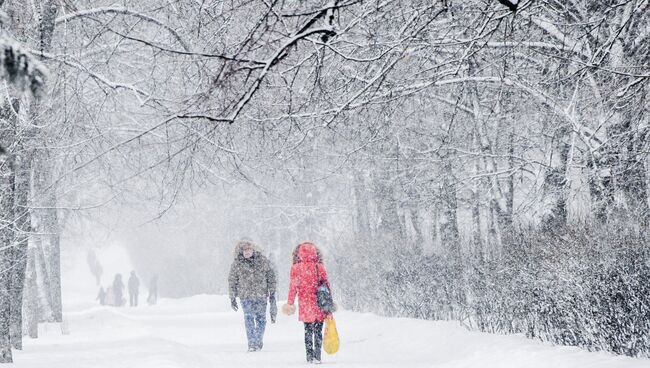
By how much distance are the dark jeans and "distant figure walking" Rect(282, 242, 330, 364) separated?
215 centimetres

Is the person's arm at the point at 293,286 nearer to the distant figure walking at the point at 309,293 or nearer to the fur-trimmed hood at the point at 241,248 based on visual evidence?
the distant figure walking at the point at 309,293

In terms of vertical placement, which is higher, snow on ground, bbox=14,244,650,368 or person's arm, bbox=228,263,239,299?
person's arm, bbox=228,263,239,299

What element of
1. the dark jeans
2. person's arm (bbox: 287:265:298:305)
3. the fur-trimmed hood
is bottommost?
the dark jeans

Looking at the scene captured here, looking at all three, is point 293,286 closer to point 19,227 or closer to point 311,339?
point 311,339

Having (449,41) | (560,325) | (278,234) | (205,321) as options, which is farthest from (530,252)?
(278,234)

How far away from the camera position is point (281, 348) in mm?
13922

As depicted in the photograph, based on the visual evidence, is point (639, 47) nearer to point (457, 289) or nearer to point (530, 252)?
point (530, 252)

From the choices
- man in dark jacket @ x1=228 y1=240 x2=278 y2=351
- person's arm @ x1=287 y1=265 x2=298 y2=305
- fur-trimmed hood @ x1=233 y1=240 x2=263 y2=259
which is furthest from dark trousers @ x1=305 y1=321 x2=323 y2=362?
fur-trimmed hood @ x1=233 y1=240 x2=263 y2=259

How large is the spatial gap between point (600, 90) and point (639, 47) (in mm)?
718

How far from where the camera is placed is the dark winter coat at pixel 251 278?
42.9 ft

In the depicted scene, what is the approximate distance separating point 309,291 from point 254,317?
263 cm

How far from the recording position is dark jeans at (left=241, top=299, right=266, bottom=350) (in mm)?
13094

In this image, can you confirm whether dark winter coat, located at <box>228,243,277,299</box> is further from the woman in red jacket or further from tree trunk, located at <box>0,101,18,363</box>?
tree trunk, located at <box>0,101,18,363</box>

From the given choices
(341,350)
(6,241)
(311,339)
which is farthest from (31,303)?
(311,339)
